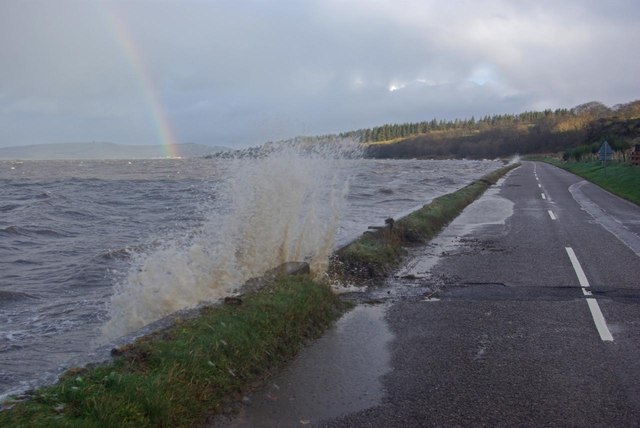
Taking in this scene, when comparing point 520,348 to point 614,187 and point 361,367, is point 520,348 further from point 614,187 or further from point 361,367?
point 614,187

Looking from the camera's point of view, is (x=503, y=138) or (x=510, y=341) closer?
(x=510, y=341)

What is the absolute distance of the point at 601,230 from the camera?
14688mm

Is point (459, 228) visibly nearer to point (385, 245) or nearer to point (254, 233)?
point (385, 245)

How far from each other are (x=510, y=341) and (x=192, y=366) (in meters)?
3.27

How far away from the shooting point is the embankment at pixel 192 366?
11.9 ft

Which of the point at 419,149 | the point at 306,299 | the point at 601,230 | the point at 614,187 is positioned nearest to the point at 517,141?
the point at 419,149

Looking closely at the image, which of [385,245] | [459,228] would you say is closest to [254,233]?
[385,245]

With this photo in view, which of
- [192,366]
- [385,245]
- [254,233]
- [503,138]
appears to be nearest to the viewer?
[192,366]

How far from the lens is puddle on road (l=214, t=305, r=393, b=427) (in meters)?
4.30

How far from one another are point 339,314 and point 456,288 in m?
2.22

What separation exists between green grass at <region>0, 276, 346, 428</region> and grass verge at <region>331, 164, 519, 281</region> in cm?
275

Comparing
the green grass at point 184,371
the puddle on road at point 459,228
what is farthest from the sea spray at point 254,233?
the puddle on road at point 459,228

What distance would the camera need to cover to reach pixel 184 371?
14.2 ft

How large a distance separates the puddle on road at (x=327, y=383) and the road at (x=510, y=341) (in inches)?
1.3
